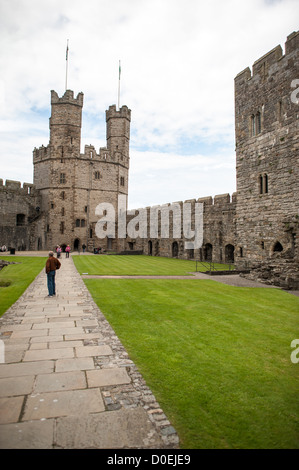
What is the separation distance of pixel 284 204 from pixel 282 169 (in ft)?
5.73

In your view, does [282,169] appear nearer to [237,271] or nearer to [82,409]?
[237,271]

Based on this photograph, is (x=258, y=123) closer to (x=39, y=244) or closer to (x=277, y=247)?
(x=277, y=247)

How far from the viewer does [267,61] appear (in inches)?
623

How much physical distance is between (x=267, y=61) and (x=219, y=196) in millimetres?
10532

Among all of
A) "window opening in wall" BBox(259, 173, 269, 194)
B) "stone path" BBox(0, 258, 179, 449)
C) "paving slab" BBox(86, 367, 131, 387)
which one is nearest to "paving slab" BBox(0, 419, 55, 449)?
"stone path" BBox(0, 258, 179, 449)

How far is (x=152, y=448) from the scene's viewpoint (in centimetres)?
274

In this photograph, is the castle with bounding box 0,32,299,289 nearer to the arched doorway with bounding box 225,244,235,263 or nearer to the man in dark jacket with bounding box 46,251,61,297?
the arched doorway with bounding box 225,244,235,263

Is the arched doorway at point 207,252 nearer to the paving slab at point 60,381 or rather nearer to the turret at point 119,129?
the turret at point 119,129

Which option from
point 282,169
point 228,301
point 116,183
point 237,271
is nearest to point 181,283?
point 228,301

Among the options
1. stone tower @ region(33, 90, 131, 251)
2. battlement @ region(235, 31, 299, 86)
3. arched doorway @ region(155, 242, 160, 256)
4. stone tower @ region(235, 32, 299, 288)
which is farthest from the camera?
stone tower @ region(33, 90, 131, 251)

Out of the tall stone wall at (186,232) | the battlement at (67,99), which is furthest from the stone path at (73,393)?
the battlement at (67,99)

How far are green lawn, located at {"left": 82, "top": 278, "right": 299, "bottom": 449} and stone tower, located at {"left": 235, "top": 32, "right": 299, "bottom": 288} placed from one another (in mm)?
5476

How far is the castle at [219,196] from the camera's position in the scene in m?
14.5

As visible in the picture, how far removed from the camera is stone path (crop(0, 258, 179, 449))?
112 inches
